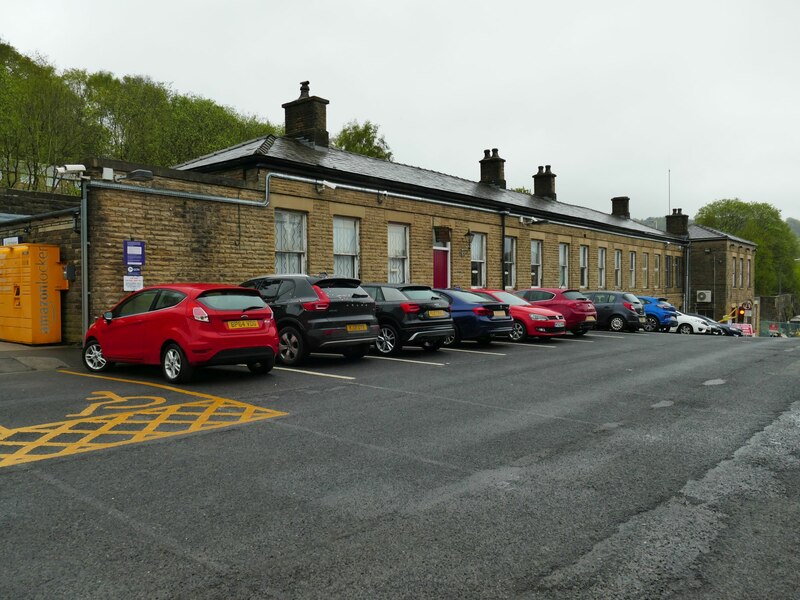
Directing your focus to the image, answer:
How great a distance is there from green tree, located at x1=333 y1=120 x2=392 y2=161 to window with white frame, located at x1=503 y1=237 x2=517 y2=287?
944 inches

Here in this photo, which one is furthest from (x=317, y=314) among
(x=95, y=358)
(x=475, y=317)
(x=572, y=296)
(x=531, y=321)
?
(x=572, y=296)

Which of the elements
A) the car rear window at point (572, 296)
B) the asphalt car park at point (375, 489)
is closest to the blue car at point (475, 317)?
the car rear window at point (572, 296)

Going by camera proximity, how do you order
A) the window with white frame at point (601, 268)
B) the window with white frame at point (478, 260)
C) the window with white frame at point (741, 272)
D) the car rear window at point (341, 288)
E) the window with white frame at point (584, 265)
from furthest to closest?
the window with white frame at point (741, 272)
the window with white frame at point (601, 268)
the window with white frame at point (584, 265)
the window with white frame at point (478, 260)
the car rear window at point (341, 288)

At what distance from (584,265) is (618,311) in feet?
29.9

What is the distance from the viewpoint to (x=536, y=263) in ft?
92.5

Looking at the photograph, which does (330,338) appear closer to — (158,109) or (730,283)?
(158,109)

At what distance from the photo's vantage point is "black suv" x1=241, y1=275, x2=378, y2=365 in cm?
1088

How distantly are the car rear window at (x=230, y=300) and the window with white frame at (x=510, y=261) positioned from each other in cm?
1726

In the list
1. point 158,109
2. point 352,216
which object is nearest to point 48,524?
point 352,216

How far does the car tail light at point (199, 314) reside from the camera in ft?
28.9

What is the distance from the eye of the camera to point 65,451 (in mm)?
5453

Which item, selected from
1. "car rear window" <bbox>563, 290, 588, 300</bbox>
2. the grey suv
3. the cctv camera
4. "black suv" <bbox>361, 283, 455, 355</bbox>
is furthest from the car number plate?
the grey suv

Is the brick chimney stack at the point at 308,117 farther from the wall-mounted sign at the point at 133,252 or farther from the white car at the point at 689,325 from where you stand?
the white car at the point at 689,325

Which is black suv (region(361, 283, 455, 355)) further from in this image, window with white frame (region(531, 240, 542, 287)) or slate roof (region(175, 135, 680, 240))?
window with white frame (region(531, 240, 542, 287))
